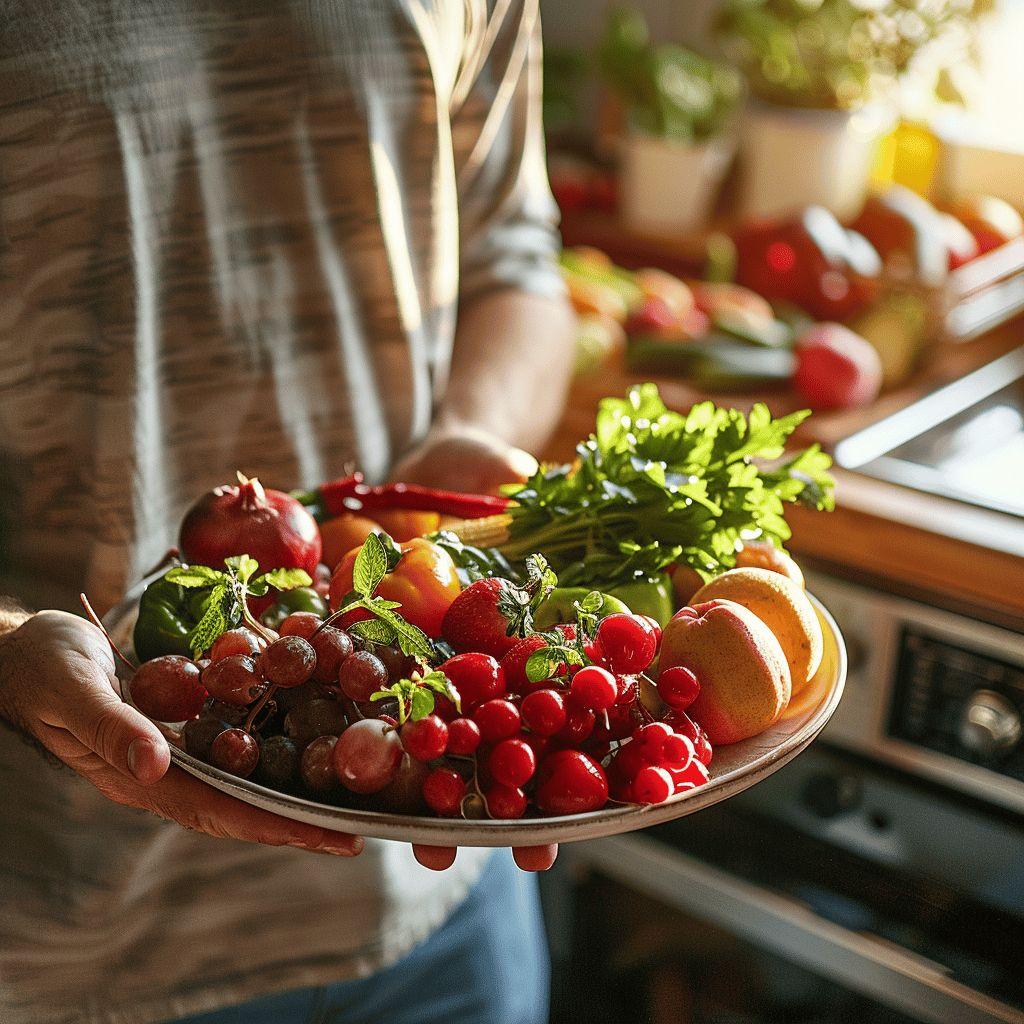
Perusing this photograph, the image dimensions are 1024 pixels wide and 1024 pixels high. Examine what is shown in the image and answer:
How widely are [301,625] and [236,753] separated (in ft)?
0.28

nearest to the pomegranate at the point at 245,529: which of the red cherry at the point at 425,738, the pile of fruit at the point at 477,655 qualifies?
the pile of fruit at the point at 477,655

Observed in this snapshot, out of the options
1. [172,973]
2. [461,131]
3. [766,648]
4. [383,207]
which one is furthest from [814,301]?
[172,973]

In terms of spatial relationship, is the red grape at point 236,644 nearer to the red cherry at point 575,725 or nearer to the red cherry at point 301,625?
the red cherry at point 301,625

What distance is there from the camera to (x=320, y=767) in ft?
1.97

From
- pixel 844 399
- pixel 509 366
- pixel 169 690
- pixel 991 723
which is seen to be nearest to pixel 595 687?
A: pixel 169 690

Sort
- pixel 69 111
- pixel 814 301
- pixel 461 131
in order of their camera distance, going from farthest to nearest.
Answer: pixel 814 301 → pixel 461 131 → pixel 69 111

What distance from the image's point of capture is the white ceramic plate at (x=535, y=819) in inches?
22.5

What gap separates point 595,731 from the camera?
2.10ft

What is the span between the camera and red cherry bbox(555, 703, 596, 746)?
0.62 m

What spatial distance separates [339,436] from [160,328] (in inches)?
6.6

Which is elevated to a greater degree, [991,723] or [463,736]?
[463,736]

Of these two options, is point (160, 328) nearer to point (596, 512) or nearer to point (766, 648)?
point (596, 512)

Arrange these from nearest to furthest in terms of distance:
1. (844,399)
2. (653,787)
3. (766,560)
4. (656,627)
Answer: (653,787), (656,627), (766,560), (844,399)

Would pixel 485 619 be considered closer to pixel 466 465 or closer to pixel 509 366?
pixel 466 465
